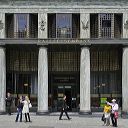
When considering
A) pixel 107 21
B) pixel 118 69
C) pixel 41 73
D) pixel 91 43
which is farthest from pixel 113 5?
pixel 41 73

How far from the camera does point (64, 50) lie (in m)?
36.2

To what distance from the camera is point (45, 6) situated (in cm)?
3369

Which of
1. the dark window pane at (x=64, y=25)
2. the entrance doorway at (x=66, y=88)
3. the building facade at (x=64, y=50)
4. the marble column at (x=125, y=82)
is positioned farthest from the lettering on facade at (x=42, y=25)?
the marble column at (x=125, y=82)

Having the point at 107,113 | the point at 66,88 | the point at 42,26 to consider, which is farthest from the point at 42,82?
the point at 107,113

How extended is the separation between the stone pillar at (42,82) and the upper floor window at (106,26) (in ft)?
14.7

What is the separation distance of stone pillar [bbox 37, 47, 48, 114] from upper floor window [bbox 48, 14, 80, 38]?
1861mm

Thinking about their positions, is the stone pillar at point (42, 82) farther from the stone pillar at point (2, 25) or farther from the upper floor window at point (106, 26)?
the upper floor window at point (106, 26)

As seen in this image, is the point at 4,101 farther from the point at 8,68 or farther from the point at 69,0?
the point at 69,0

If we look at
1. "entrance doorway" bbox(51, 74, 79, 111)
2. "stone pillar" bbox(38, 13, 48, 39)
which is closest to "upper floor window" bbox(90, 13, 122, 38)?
"stone pillar" bbox(38, 13, 48, 39)

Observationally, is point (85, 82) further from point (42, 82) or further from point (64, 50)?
point (64, 50)

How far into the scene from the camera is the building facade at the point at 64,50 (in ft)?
110

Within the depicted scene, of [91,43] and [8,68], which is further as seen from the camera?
[8,68]

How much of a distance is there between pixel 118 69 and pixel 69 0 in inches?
294

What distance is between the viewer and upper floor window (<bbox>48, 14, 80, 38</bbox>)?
34.2 m
